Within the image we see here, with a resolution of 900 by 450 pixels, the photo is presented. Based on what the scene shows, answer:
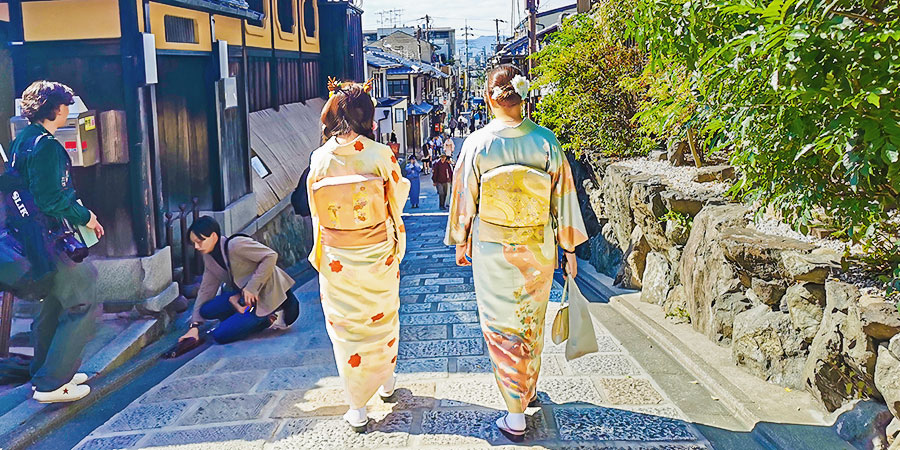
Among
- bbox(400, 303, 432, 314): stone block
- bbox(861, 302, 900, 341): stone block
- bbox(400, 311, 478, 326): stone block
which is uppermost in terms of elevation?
bbox(861, 302, 900, 341): stone block

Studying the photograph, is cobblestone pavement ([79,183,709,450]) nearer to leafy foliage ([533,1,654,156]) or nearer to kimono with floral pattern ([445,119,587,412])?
kimono with floral pattern ([445,119,587,412])

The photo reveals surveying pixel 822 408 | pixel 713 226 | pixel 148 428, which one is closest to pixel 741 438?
pixel 822 408

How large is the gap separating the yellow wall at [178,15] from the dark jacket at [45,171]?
9.06 ft

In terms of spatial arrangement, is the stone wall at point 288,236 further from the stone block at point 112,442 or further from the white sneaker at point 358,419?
the white sneaker at point 358,419

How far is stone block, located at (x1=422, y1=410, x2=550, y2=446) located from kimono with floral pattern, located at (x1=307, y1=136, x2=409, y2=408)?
1.50ft

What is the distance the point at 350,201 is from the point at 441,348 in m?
2.22

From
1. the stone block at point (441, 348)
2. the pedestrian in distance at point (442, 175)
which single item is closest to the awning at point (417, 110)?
the pedestrian in distance at point (442, 175)

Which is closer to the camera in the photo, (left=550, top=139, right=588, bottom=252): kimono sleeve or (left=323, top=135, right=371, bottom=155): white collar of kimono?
(left=550, top=139, right=588, bottom=252): kimono sleeve

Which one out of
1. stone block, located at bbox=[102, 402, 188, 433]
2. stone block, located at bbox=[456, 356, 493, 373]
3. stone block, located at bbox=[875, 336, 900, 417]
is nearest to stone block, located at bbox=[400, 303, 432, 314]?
stone block, located at bbox=[456, 356, 493, 373]

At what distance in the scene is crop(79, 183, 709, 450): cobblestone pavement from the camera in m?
4.76

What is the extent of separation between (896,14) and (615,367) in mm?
3198

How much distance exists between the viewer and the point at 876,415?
436cm

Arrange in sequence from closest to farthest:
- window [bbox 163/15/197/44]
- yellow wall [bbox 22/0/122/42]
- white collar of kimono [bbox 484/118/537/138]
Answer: white collar of kimono [bbox 484/118/537/138], yellow wall [bbox 22/0/122/42], window [bbox 163/15/197/44]

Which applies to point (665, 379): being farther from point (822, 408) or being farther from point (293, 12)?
point (293, 12)
